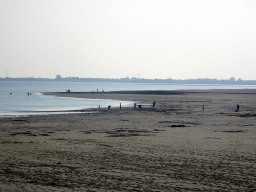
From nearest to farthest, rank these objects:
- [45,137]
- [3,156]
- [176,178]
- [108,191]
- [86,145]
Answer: [108,191] < [176,178] < [3,156] < [86,145] < [45,137]

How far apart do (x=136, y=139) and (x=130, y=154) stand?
449 cm

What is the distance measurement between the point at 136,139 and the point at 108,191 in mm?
10007

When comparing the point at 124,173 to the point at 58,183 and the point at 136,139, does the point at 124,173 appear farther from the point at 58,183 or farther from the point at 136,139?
the point at 136,139

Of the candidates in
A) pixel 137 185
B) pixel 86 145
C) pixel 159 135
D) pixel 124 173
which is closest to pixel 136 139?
pixel 159 135

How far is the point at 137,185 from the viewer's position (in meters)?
10.7

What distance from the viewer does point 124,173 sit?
1221 cm

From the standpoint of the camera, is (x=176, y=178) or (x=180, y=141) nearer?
(x=176, y=178)

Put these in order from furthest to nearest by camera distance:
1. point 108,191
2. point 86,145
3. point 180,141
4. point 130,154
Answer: point 180,141
point 86,145
point 130,154
point 108,191

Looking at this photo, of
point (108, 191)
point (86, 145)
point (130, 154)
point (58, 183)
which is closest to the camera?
point (108, 191)

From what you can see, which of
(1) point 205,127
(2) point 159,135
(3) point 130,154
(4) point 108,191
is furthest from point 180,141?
(4) point 108,191

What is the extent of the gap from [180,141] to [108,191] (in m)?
9.81

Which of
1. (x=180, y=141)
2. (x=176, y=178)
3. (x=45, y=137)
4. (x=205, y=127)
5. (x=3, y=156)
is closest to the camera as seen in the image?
(x=176, y=178)

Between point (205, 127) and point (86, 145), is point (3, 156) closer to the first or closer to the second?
point (86, 145)

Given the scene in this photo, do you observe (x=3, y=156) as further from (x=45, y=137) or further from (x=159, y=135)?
(x=159, y=135)
